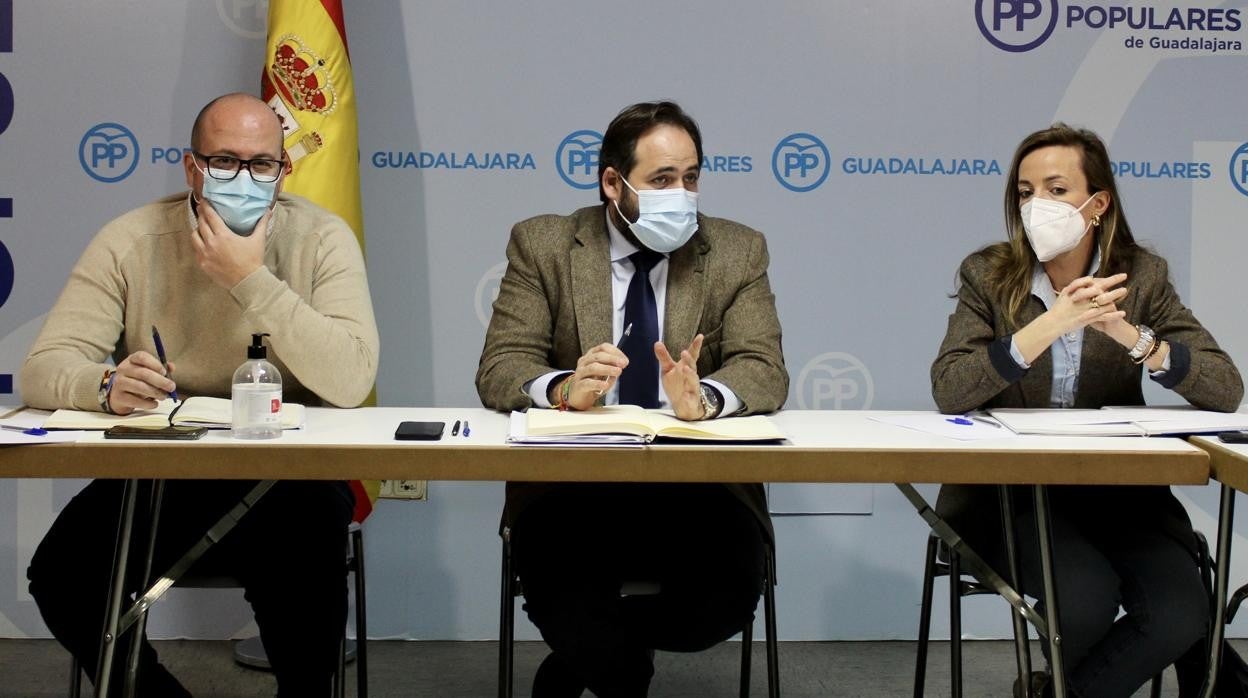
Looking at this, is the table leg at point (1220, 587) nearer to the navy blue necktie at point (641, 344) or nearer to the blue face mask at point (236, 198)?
the navy blue necktie at point (641, 344)

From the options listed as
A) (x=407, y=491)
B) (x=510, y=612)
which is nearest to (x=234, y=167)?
(x=510, y=612)

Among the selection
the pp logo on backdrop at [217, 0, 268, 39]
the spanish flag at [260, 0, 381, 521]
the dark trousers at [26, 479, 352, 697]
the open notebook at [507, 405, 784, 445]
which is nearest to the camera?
the open notebook at [507, 405, 784, 445]

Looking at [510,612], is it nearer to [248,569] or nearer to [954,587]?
[248,569]

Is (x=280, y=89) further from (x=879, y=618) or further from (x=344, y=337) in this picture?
(x=879, y=618)

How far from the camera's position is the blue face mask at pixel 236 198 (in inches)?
94.0

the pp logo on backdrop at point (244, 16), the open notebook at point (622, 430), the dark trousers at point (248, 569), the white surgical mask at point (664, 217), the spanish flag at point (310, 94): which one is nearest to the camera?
the open notebook at point (622, 430)

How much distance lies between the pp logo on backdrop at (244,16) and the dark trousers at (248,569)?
5.21ft

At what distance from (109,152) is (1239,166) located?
3313 mm

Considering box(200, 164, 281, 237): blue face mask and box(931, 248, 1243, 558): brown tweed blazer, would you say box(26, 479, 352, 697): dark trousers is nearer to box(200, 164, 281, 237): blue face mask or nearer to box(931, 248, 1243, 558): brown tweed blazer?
box(200, 164, 281, 237): blue face mask

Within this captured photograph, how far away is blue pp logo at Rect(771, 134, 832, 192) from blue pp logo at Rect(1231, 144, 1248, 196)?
1205 mm

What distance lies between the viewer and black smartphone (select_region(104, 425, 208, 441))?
1879 mm

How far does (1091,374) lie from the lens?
258 cm

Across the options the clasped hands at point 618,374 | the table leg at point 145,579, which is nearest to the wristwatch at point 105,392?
the table leg at point 145,579

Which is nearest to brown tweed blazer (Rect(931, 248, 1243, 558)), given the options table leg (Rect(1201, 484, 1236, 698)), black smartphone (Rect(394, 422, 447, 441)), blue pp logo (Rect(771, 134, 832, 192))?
table leg (Rect(1201, 484, 1236, 698))
